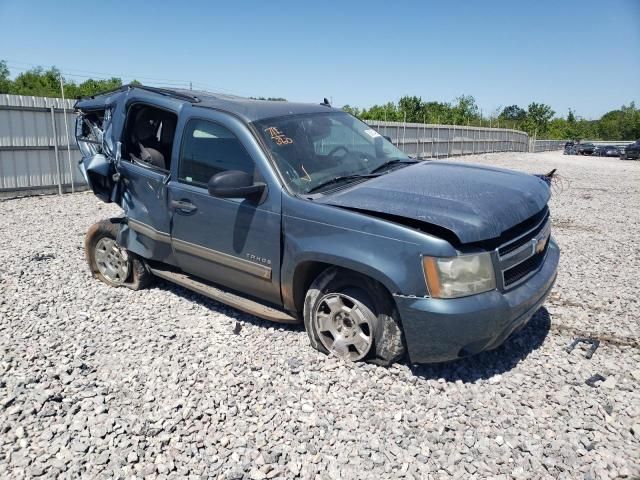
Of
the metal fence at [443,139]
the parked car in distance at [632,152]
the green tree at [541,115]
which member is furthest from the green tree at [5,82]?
the green tree at [541,115]

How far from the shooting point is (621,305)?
187 inches

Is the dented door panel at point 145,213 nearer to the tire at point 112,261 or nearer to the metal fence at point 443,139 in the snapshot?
the tire at point 112,261

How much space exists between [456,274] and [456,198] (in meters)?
0.56

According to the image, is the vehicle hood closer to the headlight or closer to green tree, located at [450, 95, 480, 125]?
the headlight

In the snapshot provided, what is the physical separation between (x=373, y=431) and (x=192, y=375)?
1385 mm

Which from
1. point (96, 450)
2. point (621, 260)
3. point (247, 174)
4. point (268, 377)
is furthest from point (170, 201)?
point (621, 260)

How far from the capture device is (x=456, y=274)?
114 inches

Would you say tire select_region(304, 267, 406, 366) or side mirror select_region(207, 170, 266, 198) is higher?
side mirror select_region(207, 170, 266, 198)

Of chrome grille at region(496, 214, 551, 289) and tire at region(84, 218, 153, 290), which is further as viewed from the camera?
tire at region(84, 218, 153, 290)

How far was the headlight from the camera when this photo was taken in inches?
114

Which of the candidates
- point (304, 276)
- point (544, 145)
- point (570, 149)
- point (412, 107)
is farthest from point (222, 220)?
point (544, 145)

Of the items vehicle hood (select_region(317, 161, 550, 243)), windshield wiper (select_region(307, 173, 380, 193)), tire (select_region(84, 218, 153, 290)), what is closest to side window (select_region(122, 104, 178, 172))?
tire (select_region(84, 218, 153, 290))

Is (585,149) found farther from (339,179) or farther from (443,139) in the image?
(339,179)

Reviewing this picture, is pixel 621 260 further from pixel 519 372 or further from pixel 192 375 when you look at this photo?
pixel 192 375
